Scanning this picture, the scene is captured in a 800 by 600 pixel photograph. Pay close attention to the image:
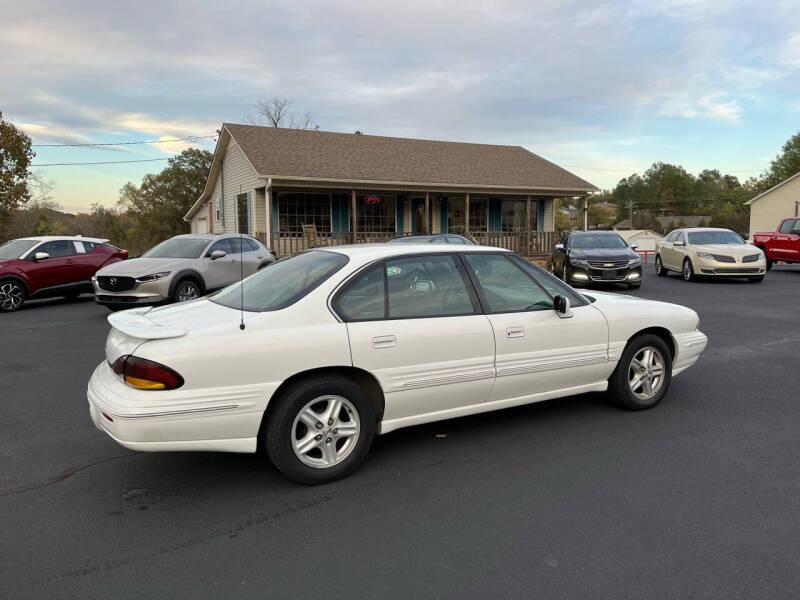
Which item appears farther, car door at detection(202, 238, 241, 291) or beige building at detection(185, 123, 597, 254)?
beige building at detection(185, 123, 597, 254)

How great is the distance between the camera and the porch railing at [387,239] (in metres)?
19.9

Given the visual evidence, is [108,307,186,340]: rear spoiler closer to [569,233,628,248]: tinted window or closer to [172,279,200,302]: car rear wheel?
[172,279,200,302]: car rear wheel

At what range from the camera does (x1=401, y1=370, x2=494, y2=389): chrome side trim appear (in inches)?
152

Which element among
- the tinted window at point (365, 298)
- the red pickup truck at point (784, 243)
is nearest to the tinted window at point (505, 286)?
the tinted window at point (365, 298)

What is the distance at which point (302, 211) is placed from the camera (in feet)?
70.8

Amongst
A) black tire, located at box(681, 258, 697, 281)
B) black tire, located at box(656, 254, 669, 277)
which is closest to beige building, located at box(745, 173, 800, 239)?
black tire, located at box(656, 254, 669, 277)

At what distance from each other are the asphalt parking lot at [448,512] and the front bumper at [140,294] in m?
5.27

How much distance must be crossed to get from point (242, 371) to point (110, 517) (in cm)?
109

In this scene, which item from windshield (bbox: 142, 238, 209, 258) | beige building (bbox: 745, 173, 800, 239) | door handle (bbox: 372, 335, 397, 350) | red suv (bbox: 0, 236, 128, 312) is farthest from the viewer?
beige building (bbox: 745, 173, 800, 239)

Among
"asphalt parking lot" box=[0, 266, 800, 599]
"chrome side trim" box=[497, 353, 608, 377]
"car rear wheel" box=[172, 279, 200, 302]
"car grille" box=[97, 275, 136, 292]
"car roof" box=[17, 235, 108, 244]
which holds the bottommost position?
"asphalt parking lot" box=[0, 266, 800, 599]

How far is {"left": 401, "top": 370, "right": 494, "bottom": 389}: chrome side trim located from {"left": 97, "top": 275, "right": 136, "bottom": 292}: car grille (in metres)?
8.21

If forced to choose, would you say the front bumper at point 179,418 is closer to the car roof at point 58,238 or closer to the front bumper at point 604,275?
the car roof at point 58,238

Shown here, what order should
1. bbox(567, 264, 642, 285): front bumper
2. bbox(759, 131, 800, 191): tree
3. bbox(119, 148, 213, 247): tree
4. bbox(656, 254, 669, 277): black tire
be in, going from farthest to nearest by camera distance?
bbox(759, 131, 800, 191): tree, bbox(119, 148, 213, 247): tree, bbox(656, 254, 669, 277): black tire, bbox(567, 264, 642, 285): front bumper

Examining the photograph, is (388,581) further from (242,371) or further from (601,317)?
(601,317)
